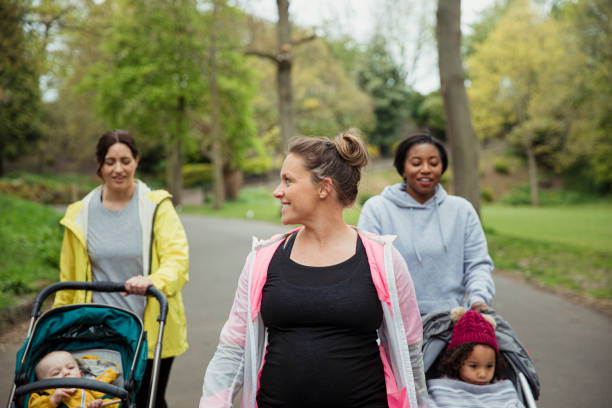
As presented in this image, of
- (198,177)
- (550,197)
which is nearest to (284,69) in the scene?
(198,177)

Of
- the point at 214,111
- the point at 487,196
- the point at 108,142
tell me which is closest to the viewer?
the point at 108,142

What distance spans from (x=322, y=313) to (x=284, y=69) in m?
17.8

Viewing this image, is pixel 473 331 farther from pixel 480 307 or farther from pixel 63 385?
pixel 63 385

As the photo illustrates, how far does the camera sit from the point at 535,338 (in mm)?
6141

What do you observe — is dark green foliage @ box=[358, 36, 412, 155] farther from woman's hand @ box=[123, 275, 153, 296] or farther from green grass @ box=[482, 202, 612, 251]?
woman's hand @ box=[123, 275, 153, 296]

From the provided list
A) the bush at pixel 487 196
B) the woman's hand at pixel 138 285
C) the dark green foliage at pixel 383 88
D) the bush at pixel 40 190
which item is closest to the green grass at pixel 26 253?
the woman's hand at pixel 138 285

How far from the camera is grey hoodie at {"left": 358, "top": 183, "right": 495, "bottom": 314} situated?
3.29m

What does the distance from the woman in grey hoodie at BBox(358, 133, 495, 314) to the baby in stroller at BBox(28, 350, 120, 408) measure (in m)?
1.79

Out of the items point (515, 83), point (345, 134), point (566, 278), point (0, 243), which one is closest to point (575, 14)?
point (515, 83)

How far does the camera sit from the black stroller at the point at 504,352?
284 centimetres

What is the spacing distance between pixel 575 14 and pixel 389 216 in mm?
24567

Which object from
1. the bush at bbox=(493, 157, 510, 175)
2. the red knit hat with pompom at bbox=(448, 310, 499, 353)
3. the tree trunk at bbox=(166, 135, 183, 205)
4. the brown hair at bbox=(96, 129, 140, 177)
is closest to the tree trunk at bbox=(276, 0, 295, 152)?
the tree trunk at bbox=(166, 135, 183, 205)

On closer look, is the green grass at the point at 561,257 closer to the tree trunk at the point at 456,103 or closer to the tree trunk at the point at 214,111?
the tree trunk at the point at 456,103

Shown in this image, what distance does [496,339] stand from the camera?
292 cm
